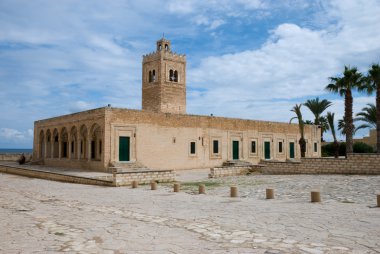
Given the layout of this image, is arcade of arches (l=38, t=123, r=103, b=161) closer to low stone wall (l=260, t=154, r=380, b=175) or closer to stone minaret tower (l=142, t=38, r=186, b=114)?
stone minaret tower (l=142, t=38, r=186, b=114)

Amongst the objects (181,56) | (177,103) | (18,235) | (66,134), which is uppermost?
(181,56)

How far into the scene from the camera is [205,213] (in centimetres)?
860

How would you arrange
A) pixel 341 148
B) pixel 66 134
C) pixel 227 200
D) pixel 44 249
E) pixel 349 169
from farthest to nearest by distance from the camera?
pixel 341 148
pixel 66 134
pixel 349 169
pixel 227 200
pixel 44 249

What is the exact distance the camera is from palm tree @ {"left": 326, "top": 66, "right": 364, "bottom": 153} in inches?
943

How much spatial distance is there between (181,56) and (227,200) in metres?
25.1

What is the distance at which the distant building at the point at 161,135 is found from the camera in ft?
74.3

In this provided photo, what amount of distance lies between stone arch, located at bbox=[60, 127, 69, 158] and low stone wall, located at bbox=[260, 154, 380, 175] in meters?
15.5

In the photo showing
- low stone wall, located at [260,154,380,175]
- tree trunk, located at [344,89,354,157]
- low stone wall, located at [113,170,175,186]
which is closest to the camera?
low stone wall, located at [113,170,175,186]

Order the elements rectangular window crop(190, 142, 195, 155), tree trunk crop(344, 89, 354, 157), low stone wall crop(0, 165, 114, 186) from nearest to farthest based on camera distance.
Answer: low stone wall crop(0, 165, 114, 186)
tree trunk crop(344, 89, 354, 157)
rectangular window crop(190, 142, 195, 155)

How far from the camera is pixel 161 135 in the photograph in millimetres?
24547

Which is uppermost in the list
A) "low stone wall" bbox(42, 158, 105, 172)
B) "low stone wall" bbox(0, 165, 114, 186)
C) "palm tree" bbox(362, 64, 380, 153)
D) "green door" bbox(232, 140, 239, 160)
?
"palm tree" bbox(362, 64, 380, 153)

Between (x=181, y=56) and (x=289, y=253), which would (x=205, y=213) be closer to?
(x=289, y=253)

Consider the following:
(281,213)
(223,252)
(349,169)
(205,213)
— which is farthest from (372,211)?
(349,169)

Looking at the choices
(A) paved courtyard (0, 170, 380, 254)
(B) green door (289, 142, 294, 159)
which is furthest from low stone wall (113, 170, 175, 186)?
(B) green door (289, 142, 294, 159)
